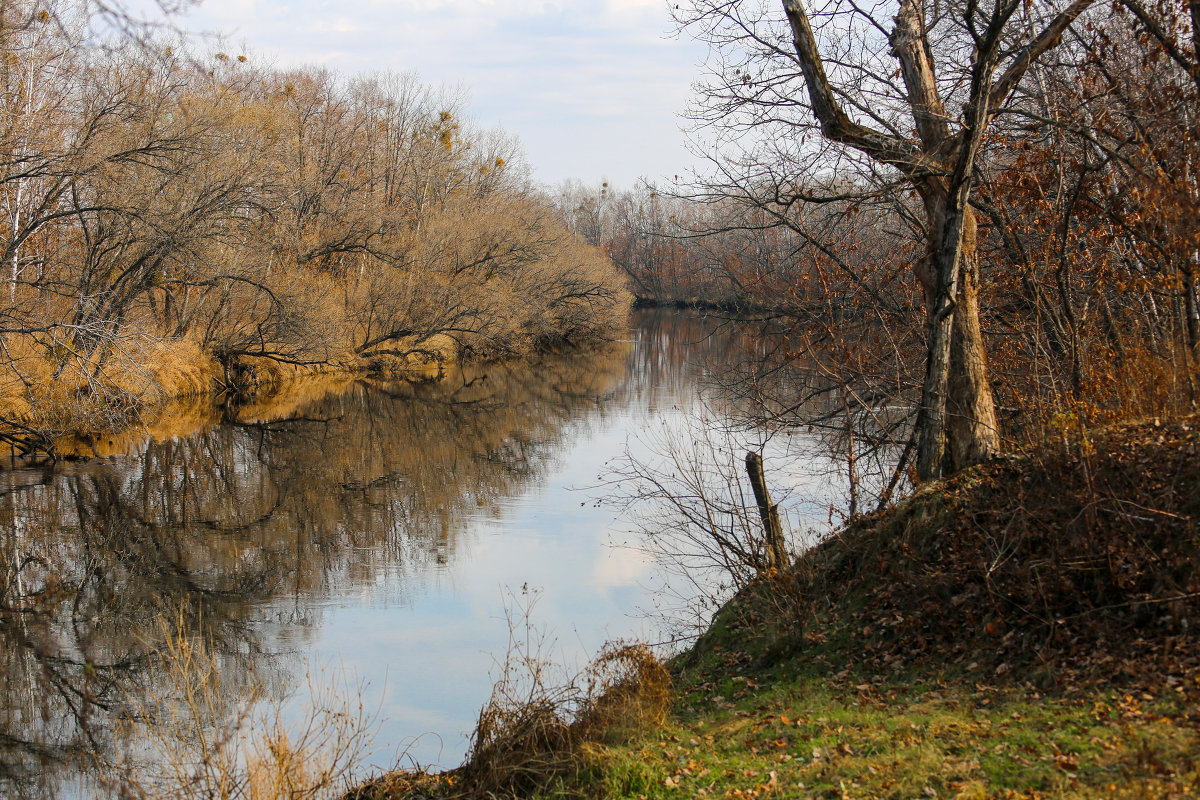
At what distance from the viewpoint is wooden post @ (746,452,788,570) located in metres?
9.09

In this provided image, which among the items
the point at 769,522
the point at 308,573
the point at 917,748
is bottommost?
the point at 917,748

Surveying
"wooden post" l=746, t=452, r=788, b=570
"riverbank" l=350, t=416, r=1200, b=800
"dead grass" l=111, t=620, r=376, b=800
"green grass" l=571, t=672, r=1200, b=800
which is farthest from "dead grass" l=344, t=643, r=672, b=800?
"wooden post" l=746, t=452, r=788, b=570

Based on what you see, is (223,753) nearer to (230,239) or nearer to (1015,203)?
(1015,203)

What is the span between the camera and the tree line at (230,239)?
17.5 meters

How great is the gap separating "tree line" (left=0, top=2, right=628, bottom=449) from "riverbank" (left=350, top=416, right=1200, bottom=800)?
19.9 ft

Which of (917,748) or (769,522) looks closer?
(917,748)

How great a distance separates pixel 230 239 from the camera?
2261 cm

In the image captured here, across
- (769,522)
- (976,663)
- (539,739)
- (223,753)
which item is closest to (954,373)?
(769,522)

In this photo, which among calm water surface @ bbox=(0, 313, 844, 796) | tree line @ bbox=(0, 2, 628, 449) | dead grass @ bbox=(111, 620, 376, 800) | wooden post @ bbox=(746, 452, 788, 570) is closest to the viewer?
dead grass @ bbox=(111, 620, 376, 800)

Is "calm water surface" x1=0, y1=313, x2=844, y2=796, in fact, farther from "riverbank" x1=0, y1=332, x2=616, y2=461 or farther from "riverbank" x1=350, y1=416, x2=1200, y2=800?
"riverbank" x1=350, y1=416, x2=1200, y2=800

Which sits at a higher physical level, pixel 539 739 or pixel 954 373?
pixel 954 373

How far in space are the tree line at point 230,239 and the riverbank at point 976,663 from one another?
19.9 feet

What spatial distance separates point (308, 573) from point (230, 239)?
1253 centimetres

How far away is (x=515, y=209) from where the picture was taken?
4550cm
